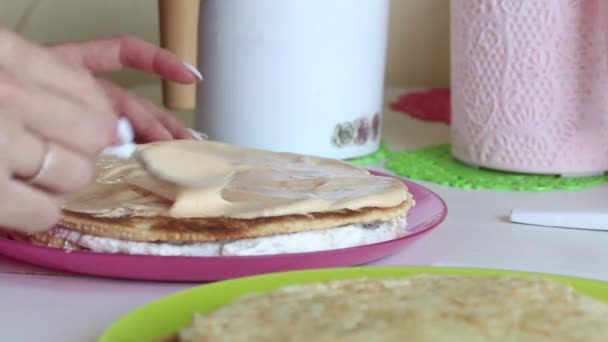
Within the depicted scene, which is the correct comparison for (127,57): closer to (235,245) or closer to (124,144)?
(124,144)

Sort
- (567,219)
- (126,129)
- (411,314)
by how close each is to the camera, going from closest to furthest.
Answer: (411,314) → (567,219) → (126,129)

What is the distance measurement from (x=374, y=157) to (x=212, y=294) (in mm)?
509

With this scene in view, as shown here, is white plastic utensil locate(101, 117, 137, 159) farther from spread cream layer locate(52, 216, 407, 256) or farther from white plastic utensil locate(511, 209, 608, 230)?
white plastic utensil locate(511, 209, 608, 230)

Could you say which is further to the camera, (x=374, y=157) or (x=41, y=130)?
(x=374, y=157)

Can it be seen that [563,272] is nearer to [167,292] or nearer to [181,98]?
[167,292]

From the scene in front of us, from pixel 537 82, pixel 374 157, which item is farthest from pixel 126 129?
pixel 537 82

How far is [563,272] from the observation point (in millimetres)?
588

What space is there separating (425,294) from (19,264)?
0.92 ft

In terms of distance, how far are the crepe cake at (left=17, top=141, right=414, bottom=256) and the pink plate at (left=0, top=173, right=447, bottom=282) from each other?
0.03 ft

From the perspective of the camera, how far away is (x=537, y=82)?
32.8 inches

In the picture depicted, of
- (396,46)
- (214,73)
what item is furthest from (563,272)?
(396,46)

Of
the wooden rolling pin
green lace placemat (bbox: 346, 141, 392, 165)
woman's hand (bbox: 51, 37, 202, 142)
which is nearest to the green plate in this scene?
woman's hand (bbox: 51, 37, 202, 142)

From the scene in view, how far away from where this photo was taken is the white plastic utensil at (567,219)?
0.68 meters

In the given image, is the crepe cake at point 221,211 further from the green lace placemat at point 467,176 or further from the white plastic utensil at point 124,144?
the green lace placemat at point 467,176
